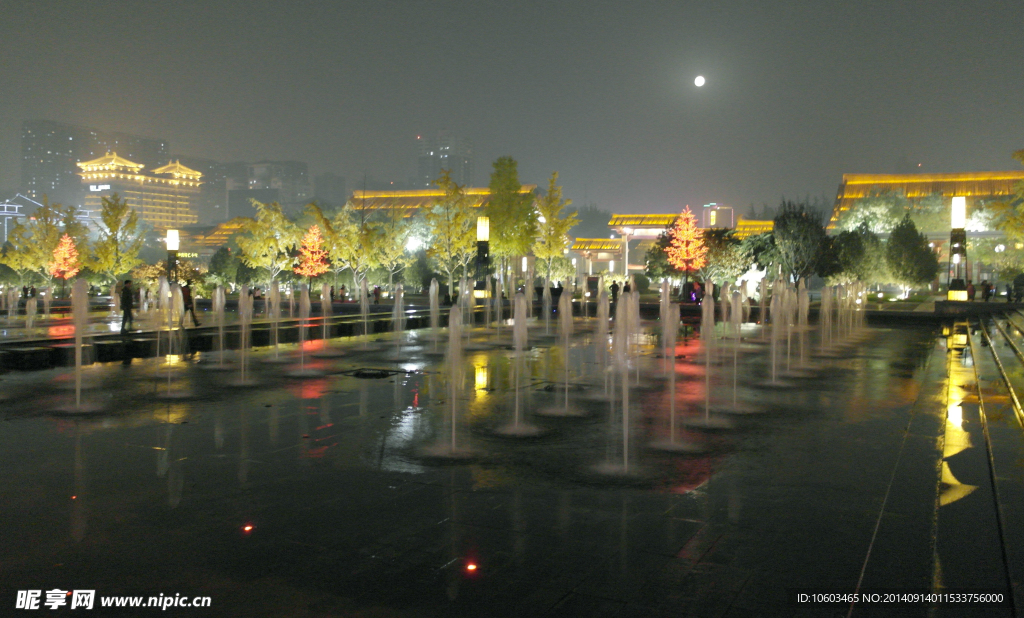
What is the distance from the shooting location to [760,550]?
14.9ft

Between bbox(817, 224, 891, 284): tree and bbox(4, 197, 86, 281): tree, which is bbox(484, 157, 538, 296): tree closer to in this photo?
bbox(817, 224, 891, 284): tree

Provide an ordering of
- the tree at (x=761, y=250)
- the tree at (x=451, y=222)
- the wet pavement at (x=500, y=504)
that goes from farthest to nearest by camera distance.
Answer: the tree at (x=761, y=250) < the tree at (x=451, y=222) < the wet pavement at (x=500, y=504)

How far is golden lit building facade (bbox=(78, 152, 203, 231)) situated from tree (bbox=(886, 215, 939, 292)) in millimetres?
144712

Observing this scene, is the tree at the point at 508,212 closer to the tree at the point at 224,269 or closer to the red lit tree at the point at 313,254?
the red lit tree at the point at 313,254

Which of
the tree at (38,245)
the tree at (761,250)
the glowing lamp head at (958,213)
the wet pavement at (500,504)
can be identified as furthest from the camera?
the tree at (38,245)

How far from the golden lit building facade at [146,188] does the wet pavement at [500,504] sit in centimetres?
16312

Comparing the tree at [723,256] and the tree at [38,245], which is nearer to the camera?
the tree at [38,245]

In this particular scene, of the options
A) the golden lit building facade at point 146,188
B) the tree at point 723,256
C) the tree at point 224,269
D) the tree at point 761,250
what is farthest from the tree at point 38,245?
the golden lit building facade at point 146,188

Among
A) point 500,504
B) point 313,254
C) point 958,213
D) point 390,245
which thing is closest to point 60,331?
point 500,504

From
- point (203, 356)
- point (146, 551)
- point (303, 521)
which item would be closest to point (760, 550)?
point (303, 521)

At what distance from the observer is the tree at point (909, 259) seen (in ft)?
156

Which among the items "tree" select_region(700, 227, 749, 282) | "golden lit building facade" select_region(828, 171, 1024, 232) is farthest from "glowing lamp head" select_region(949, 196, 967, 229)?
"golden lit building facade" select_region(828, 171, 1024, 232)

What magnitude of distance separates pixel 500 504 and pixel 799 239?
3861 cm

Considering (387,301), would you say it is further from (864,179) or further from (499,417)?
(864,179)
